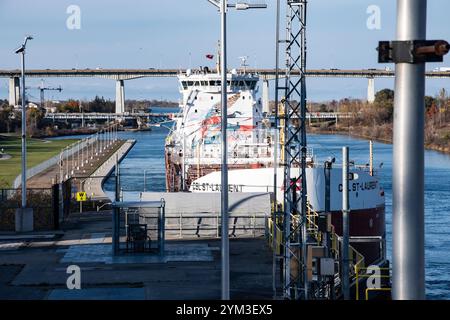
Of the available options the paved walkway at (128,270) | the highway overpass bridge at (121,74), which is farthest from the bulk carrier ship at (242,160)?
the highway overpass bridge at (121,74)

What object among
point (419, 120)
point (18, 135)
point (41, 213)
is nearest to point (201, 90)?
point (41, 213)

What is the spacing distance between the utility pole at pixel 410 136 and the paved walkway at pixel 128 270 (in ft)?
38.9

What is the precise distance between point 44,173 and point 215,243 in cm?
4174

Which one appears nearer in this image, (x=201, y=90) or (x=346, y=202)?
(x=346, y=202)

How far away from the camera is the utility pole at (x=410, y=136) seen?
552 centimetres

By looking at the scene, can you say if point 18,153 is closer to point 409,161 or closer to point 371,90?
point 371,90

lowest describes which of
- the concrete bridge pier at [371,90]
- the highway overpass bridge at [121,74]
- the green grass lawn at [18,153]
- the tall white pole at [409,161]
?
the green grass lawn at [18,153]

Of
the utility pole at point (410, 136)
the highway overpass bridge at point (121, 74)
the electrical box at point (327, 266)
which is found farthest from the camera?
the highway overpass bridge at point (121, 74)

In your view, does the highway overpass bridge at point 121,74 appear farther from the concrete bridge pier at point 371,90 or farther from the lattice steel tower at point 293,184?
the lattice steel tower at point 293,184

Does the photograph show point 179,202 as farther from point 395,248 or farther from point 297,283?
point 395,248

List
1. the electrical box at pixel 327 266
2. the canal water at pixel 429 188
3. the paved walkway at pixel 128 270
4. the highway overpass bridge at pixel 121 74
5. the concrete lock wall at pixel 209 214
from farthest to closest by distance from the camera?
the highway overpass bridge at pixel 121 74, the canal water at pixel 429 188, the concrete lock wall at pixel 209 214, the paved walkway at pixel 128 270, the electrical box at pixel 327 266

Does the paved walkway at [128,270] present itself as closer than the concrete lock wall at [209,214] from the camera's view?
Yes

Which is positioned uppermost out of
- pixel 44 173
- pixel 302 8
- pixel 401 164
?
pixel 302 8

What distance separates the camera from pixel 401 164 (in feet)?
18.3
